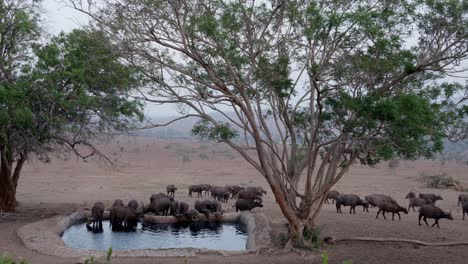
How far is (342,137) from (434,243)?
3936 millimetres

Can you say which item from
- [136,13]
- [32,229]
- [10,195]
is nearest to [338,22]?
[136,13]

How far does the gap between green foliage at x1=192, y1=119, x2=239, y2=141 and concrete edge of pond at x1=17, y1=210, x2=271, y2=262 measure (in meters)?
2.88

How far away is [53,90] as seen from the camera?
612 inches

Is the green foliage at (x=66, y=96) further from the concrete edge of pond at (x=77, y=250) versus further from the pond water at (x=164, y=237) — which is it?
the pond water at (x=164, y=237)

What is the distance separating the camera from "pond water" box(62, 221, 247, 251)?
1551 cm

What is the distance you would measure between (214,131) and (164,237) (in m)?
4.74

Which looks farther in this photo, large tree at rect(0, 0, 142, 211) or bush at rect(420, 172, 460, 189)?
bush at rect(420, 172, 460, 189)

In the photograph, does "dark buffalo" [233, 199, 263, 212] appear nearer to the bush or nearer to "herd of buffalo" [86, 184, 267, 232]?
"herd of buffalo" [86, 184, 267, 232]

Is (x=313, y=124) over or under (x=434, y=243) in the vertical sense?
over

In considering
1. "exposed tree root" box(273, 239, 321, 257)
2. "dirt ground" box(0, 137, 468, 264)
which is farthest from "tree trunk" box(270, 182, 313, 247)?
"dirt ground" box(0, 137, 468, 264)

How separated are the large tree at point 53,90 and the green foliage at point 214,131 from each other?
2.57 metres

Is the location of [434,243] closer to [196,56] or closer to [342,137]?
[342,137]

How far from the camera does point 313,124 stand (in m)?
14.7

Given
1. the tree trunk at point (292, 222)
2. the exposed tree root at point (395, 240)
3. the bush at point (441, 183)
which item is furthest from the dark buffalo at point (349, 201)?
the bush at point (441, 183)
